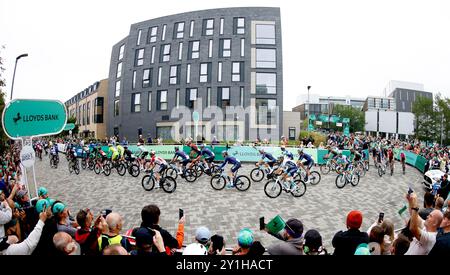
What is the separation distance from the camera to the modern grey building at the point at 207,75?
102 ft

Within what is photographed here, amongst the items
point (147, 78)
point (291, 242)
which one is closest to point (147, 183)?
point (291, 242)

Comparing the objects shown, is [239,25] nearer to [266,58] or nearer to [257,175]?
[266,58]

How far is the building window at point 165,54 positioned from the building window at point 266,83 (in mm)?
12709

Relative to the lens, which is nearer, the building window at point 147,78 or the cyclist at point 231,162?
the cyclist at point 231,162

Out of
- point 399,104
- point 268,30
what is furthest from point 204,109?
point 399,104

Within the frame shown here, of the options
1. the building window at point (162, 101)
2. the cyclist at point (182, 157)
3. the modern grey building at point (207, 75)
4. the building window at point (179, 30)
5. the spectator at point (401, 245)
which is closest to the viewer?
the spectator at point (401, 245)

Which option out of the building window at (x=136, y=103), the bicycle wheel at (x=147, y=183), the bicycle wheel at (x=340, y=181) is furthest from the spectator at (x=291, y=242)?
the building window at (x=136, y=103)

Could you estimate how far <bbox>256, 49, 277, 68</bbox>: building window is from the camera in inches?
1244

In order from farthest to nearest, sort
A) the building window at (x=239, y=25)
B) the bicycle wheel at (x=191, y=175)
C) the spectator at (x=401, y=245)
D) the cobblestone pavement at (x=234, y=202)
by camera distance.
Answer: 1. the building window at (x=239, y=25)
2. the bicycle wheel at (x=191, y=175)
3. the cobblestone pavement at (x=234, y=202)
4. the spectator at (x=401, y=245)

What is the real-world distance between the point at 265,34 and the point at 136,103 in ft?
65.5

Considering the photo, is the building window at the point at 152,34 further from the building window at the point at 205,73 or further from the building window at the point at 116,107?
the building window at the point at 116,107

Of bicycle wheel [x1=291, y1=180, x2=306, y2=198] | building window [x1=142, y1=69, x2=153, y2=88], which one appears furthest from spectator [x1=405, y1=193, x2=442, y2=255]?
building window [x1=142, y1=69, x2=153, y2=88]

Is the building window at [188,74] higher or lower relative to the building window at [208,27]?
lower
